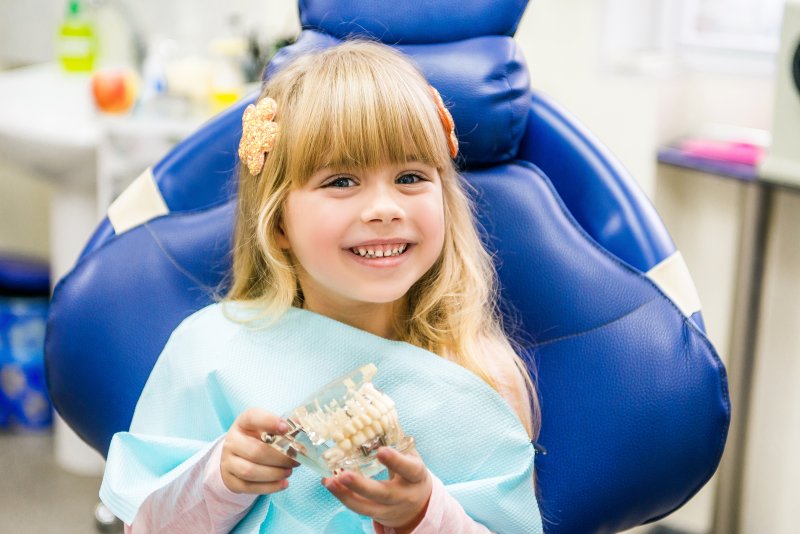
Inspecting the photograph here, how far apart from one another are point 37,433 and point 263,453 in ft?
5.98

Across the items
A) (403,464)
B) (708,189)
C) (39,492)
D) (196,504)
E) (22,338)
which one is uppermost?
(403,464)

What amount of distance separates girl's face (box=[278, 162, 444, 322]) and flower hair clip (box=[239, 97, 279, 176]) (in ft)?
0.17

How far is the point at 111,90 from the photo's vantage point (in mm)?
2088

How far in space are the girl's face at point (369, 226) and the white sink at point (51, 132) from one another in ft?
3.59

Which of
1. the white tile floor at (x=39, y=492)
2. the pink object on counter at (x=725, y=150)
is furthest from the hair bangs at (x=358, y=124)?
the white tile floor at (x=39, y=492)

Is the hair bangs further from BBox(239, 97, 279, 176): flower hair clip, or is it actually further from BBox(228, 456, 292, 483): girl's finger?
BBox(228, 456, 292, 483): girl's finger

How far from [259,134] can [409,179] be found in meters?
0.16

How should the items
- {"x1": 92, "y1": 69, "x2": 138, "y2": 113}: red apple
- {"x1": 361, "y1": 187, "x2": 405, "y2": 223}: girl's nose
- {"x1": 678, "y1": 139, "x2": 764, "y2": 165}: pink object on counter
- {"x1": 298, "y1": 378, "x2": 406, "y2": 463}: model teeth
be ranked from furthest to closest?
{"x1": 92, "y1": 69, "x2": 138, "y2": 113}: red apple → {"x1": 678, "y1": 139, "x2": 764, "y2": 165}: pink object on counter → {"x1": 361, "y1": 187, "x2": 405, "y2": 223}: girl's nose → {"x1": 298, "y1": 378, "x2": 406, "y2": 463}: model teeth

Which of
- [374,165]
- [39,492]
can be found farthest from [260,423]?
[39,492]

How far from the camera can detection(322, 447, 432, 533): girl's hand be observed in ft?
2.89

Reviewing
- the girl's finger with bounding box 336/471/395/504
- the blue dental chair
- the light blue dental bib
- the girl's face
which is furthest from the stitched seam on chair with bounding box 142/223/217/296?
the girl's finger with bounding box 336/471/395/504

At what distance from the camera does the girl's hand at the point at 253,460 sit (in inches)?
37.0

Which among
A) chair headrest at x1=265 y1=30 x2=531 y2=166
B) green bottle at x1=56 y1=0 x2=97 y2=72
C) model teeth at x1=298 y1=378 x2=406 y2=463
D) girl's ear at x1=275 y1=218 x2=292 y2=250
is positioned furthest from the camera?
green bottle at x1=56 y1=0 x2=97 y2=72

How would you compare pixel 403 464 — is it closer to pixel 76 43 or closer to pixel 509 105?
pixel 509 105
